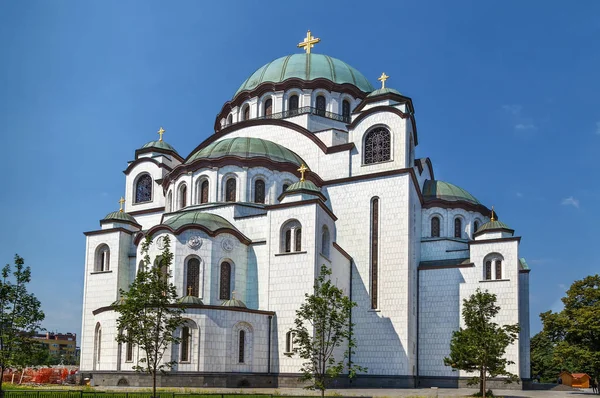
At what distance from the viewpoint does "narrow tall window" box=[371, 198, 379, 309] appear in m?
37.1

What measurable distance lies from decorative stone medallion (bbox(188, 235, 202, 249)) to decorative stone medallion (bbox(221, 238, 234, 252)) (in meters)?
1.28

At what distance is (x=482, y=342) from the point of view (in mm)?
28438

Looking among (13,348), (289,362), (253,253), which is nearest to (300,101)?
(253,253)

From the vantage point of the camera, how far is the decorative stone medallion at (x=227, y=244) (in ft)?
115

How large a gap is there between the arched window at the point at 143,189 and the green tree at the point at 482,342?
2423 centimetres

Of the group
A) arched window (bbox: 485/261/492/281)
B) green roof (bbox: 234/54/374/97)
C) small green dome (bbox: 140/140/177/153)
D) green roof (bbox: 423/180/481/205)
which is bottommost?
arched window (bbox: 485/261/492/281)

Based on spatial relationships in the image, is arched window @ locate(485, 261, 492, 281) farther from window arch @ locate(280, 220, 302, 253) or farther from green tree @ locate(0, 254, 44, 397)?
green tree @ locate(0, 254, 44, 397)

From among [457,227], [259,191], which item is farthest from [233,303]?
[457,227]

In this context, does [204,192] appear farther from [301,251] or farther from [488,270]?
[488,270]

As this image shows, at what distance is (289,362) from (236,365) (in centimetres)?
262

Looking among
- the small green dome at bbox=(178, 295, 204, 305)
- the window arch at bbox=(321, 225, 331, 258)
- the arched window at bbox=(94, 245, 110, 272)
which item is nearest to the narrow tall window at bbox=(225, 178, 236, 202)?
the window arch at bbox=(321, 225, 331, 258)

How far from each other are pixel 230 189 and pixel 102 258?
28.2ft

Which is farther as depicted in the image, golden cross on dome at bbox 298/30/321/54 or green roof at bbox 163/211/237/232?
golden cross on dome at bbox 298/30/321/54

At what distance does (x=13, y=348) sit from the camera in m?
22.9
